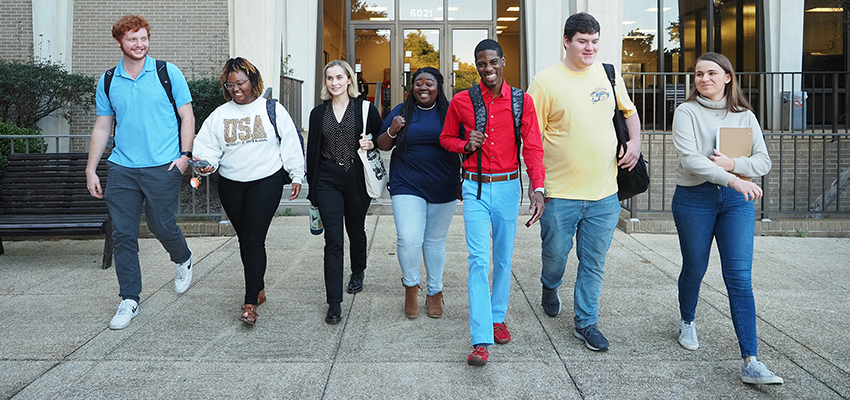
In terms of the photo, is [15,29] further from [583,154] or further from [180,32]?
[583,154]

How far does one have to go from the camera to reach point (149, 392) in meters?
3.10

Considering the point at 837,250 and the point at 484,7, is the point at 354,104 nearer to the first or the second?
the point at 837,250

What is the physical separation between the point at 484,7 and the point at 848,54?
7.54 metres

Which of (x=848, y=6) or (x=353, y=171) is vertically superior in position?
(x=848, y=6)

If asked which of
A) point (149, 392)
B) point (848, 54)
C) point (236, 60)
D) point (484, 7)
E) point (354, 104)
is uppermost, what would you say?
point (484, 7)

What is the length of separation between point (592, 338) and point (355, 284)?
2.04 metres

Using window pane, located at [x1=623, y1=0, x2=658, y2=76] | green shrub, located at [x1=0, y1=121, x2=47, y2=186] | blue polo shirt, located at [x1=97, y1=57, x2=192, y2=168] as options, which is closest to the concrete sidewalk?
blue polo shirt, located at [x1=97, y1=57, x2=192, y2=168]

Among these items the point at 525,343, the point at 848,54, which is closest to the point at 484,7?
the point at 848,54

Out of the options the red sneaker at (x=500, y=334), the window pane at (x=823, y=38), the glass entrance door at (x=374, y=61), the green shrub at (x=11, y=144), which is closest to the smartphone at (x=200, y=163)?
the red sneaker at (x=500, y=334)

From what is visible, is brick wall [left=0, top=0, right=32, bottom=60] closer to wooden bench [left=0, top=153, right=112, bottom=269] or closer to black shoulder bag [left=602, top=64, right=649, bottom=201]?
wooden bench [left=0, top=153, right=112, bottom=269]

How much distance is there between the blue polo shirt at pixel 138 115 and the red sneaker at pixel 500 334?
103 inches

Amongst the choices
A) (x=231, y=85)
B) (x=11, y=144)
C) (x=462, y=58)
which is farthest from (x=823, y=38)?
(x=11, y=144)

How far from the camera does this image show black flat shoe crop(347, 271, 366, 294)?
16.2ft

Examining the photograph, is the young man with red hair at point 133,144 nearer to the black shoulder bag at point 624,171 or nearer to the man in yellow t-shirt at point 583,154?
the man in yellow t-shirt at point 583,154
